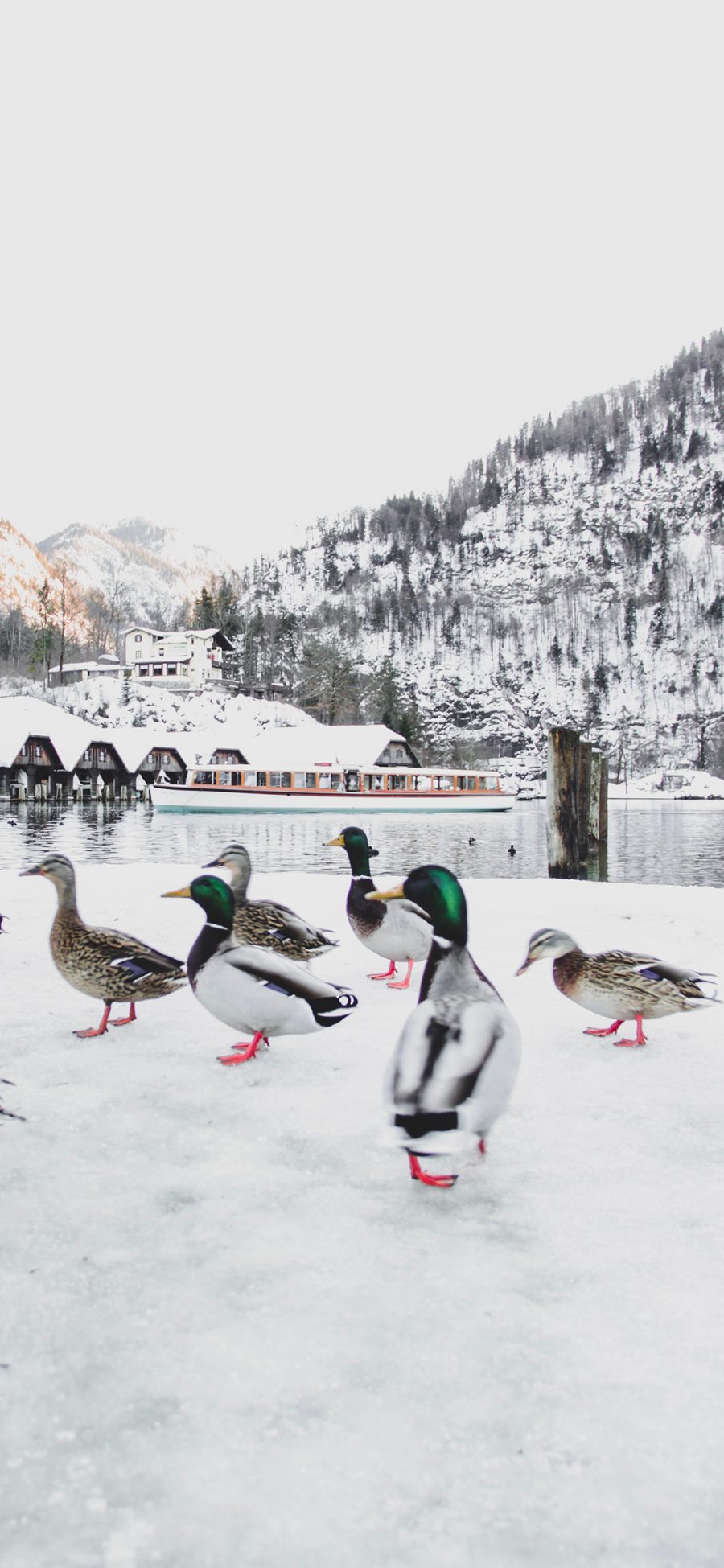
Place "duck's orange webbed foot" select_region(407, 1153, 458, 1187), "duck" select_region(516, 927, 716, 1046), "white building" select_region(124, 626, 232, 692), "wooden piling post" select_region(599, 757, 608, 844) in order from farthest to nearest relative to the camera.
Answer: "white building" select_region(124, 626, 232, 692) < "wooden piling post" select_region(599, 757, 608, 844) < "duck" select_region(516, 927, 716, 1046) < "duck's orange webbed foot" select_region(407, 1153, 458, 1187)

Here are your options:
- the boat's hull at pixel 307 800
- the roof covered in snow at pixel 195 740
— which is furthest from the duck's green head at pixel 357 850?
the roof covered in snow at pixel 195 740

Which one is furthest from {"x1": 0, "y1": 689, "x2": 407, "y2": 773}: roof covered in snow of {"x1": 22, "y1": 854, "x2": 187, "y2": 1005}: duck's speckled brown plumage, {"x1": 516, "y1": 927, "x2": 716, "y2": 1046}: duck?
{"x1": 516, "y1": 927, "x2": 716, "y2": 1046}: duck

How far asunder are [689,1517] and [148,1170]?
161 cm

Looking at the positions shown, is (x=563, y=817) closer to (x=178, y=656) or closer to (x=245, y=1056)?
(x=245, y=1056)

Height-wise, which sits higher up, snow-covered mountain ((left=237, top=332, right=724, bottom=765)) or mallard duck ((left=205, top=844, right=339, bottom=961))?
snow-covered mountain ((left=237, top=332, right=724, bottom=765))

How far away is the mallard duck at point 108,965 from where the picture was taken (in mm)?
3619

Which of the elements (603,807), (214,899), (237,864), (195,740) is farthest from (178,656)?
(214,899)

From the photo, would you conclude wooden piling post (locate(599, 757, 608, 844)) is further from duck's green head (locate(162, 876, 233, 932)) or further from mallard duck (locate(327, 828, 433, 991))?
duck's green head (locate(162, 876, 233, 932))

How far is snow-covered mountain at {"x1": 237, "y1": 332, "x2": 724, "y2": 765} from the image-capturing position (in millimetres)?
137375

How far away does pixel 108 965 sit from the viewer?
3.61 meters

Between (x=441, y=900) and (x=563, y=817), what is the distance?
12119mm

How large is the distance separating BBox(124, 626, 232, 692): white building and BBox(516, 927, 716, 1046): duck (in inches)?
3690

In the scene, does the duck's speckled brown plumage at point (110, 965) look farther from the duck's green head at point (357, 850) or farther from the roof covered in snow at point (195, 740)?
the roof covered in snow at point (195, 740)

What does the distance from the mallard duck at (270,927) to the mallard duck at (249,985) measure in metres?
1.04
